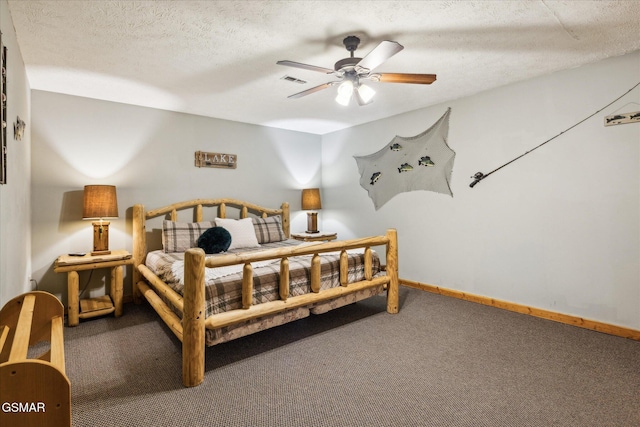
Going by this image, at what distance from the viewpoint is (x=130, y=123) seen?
3.75 m

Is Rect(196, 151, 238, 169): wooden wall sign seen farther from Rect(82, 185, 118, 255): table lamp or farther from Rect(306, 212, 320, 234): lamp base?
Rect(306, 212, 320, 234): lamp base

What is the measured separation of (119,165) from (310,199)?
8.35 ft

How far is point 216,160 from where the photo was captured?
14.4 ft

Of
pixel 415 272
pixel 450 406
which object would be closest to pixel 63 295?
pixel 450 406

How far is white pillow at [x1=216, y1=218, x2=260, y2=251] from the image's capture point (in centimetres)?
387

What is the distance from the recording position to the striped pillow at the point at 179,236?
11.8ft

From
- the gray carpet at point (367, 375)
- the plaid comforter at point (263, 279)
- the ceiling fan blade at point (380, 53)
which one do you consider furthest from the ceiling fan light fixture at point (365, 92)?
the gray carpet at point (367, 375)

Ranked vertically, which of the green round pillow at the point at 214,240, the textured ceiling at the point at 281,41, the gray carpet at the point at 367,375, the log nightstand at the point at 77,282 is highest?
the textured ceiling at the point at 281,41

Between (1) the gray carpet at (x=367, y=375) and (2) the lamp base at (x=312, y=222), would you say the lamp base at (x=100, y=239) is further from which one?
(2) the lamp base at (x=312, y=222)

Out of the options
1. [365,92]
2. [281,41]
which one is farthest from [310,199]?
[281,41]

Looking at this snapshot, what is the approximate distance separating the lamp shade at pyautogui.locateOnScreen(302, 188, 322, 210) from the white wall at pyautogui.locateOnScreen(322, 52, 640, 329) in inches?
52.2

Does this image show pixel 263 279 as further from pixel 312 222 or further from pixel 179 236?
pixel 312 222

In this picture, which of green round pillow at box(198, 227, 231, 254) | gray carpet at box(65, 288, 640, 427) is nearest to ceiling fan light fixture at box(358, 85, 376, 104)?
gray carpet at box(65, 288, 640, 427)

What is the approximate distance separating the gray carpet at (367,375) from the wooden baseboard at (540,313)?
0.29ft
